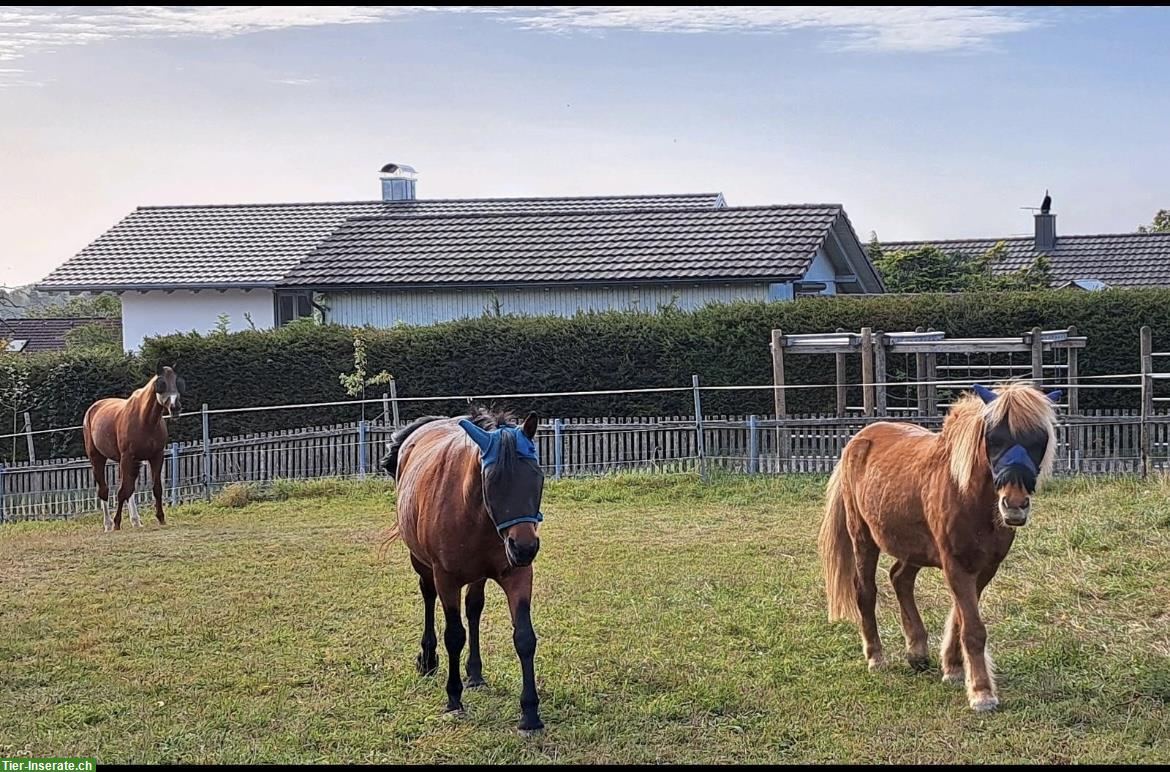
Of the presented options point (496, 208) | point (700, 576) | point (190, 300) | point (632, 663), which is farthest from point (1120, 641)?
point (496, 208)

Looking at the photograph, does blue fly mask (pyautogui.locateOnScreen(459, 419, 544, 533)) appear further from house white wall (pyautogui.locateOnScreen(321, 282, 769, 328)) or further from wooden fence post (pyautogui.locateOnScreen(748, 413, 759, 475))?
house white wall (pyautogui.locateOnScreen(321, 282, 769, 328))

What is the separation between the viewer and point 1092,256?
32281 millimetres

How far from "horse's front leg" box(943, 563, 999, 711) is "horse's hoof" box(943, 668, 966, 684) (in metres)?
0.28

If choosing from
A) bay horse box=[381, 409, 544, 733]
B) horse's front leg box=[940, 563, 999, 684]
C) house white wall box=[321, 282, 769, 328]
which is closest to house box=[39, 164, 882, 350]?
house white wall box=[321, 282, 769, 328]

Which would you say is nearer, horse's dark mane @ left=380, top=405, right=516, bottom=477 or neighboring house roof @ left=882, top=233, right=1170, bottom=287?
horse's dark mane @ left=380, top=405, right=516, bottom=477

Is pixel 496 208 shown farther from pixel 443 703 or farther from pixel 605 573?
pixel 443 703

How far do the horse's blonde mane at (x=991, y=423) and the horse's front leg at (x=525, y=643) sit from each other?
7.29 ft

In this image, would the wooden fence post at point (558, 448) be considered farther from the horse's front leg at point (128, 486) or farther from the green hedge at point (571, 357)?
the horse's front leg at point (128, 486)

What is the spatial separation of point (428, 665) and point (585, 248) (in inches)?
714

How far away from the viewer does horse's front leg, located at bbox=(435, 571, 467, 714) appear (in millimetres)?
6309

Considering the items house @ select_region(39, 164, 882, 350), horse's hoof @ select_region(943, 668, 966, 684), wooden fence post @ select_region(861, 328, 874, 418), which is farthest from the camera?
house @ select_region(39, 164, 882, 350)

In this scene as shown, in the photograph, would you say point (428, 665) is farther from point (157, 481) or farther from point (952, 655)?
point (157, 481)

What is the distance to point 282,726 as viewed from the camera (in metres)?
6.19

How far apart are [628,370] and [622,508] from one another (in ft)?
17.7
